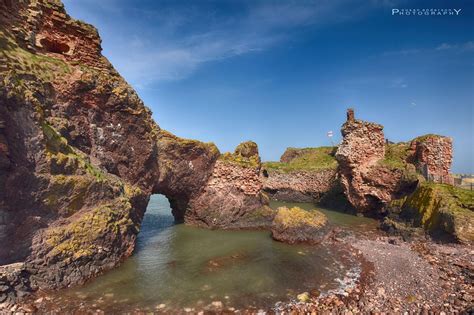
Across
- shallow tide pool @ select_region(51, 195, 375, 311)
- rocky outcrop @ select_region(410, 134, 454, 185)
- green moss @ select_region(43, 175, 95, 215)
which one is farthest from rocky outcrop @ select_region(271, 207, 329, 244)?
rocky outcrop @ select_region(410, 134, 454, 185)

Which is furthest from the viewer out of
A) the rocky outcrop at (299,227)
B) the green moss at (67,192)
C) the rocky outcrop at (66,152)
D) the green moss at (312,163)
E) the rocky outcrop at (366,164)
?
the green moss at (312,163)

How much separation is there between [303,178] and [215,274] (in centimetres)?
3224

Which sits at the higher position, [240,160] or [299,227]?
[240,160]

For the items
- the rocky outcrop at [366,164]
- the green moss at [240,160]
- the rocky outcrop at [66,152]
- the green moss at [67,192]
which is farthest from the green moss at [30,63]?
the rocky outcrop at [366,164]

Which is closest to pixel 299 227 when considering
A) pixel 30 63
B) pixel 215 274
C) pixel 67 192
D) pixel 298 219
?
pixel 298 219

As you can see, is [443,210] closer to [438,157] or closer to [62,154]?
A: [438,157]

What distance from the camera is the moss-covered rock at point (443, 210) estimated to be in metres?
18.3

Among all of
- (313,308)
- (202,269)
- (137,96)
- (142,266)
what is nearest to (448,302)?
(313,308)

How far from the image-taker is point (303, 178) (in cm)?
4431

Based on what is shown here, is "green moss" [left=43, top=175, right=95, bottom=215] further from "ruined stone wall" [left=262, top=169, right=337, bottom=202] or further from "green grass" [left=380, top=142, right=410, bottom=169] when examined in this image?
"ruined stone wall" [left=262, top=169, right=337, bottom=202]

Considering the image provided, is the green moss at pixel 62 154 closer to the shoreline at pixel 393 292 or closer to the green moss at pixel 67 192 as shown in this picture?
the green moss at pixel 67 192

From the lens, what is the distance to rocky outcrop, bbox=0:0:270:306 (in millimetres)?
11852

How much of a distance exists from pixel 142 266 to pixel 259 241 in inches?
351

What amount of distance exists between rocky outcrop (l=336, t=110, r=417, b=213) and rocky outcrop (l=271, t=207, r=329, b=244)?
10.7 m
